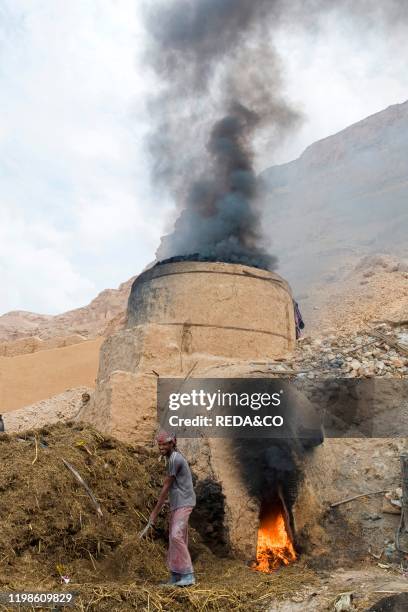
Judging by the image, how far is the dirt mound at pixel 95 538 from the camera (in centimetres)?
490

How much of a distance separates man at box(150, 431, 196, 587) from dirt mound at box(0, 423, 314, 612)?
0.20 meters

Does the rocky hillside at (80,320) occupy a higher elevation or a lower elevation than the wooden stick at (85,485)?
higher

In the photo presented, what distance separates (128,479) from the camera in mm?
6809

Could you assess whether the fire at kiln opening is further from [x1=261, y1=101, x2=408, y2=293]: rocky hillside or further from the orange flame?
[x1=261, y1=101, x2=408, y2=293]: rocky hillside

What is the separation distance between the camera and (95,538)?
5.87m

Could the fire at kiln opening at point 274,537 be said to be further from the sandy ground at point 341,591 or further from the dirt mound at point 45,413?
the dirt mound at point 45,413

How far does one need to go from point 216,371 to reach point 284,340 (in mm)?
3235

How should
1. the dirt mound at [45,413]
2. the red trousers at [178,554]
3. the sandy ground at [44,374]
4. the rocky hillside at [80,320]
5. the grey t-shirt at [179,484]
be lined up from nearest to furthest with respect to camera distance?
the red trousers at [178,554], the grey t-shirt at [179,484], the dirt mound at [45,413], the sandy ground at [44,374], the rocky hillside at [80,320]

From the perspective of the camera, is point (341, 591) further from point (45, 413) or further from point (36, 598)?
point (45, 413)

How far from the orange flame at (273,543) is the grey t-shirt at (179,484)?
1998mm

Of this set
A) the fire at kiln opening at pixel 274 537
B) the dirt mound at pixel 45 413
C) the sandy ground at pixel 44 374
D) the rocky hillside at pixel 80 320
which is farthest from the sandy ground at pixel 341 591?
the rocky hillside at pixel 80 320

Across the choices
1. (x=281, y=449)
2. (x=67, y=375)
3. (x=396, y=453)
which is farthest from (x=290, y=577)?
(x=67, y=375)

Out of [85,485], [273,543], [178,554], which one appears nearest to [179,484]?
[178,554]

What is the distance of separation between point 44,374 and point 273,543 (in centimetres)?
1649
